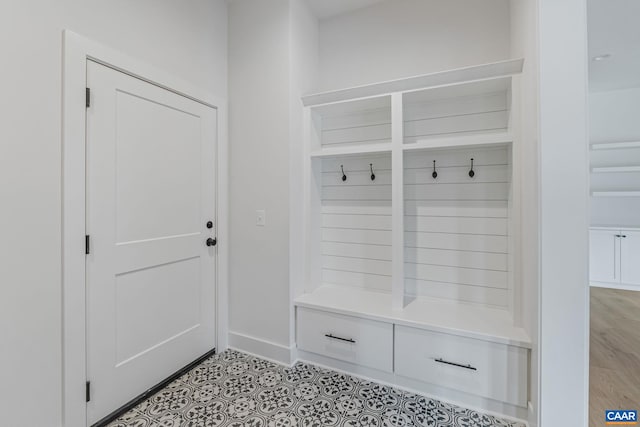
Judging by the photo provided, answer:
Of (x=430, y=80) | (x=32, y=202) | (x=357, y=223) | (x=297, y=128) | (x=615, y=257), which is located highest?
(x=430, y=80)

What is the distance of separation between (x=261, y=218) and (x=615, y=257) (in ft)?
16.3

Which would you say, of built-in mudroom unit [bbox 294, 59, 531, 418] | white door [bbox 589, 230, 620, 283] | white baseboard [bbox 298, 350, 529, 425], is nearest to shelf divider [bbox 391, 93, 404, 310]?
built-in mudroom unit [bbox 294, 59, 531, 418]

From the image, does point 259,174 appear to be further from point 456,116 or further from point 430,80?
point 456,116

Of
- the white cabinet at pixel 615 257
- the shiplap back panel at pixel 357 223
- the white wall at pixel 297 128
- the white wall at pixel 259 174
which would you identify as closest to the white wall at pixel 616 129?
the white cabinet at pixel 615 257

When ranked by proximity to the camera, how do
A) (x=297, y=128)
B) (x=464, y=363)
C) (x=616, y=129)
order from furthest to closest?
(x=616, y=129)
(x=297, y=128)
(x=464, y=363)

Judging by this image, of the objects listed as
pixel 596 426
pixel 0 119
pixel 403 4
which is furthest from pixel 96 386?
Answer: pixel 403 4

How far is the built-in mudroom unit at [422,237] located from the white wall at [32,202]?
139cm

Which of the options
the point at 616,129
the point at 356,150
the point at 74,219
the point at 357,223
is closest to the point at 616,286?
the point at 616,129

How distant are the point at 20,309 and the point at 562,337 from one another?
2.51 meters

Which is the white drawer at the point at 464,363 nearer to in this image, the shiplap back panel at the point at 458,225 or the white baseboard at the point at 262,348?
A: the shiplap back panel at the point at 458,225

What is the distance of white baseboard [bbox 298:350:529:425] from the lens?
1671mm

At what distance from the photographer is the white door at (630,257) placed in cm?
401

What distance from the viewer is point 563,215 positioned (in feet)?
4.67

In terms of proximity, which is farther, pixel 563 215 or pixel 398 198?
pixel 398 198
